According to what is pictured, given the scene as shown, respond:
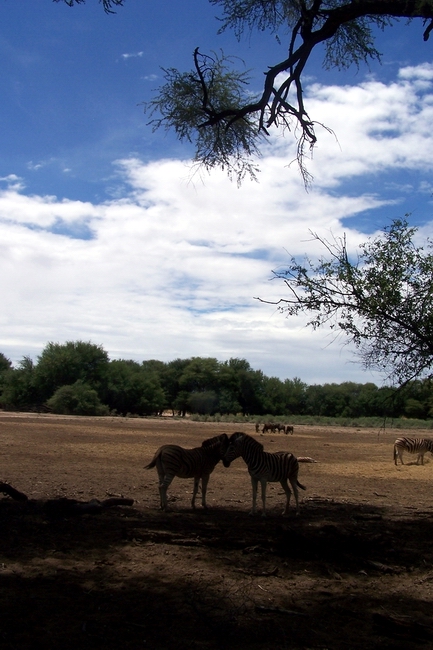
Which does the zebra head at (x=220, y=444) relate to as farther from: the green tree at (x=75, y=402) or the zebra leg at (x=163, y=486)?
the green tree at (x=75, y=402)

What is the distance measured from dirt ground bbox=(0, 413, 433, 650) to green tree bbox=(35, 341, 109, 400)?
211ft

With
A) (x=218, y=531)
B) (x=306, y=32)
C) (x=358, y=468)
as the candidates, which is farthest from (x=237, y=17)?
(x=358, y=468)

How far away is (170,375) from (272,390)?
16890 millimetres

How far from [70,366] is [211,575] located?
72.0 metres

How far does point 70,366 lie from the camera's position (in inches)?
3027

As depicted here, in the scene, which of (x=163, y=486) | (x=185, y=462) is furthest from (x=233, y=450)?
(x=163, y=486)

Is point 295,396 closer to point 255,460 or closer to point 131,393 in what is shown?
point 131,393

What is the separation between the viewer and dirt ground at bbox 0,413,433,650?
568cm

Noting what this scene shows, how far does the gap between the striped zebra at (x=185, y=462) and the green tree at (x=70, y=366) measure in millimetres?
64578

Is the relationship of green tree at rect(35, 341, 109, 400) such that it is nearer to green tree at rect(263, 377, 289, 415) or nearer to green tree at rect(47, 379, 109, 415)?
green tree at rect(47, 379, 109, 415)

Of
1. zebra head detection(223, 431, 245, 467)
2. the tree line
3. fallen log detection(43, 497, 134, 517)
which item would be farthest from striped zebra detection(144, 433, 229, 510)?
the tree line

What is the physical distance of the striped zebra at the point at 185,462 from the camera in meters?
11.3

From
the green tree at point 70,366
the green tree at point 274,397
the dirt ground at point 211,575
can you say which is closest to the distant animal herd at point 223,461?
the dirt ground at point 211,575

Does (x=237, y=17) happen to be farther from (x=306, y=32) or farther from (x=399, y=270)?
(x=399, y=270)
